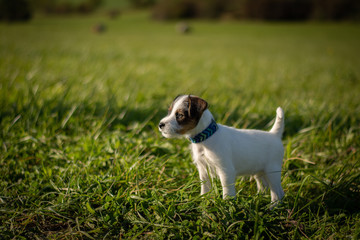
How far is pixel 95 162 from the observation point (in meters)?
2.75

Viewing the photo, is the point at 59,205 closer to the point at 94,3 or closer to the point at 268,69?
the point at 268,69

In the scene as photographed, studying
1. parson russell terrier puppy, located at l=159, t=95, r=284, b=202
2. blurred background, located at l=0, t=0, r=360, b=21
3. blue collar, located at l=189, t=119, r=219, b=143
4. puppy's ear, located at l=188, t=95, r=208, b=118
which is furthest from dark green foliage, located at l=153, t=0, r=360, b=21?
puppy's ear, located at l=188, t=95, r=208, b=118

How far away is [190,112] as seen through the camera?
2.01 m

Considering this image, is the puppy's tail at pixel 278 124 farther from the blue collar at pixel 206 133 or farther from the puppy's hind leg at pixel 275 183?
the blue collar at pixel 206 133

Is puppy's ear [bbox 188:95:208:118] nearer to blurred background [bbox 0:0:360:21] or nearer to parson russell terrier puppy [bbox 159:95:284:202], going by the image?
parson russell terrier puppy [bbox 159:95:284:202]

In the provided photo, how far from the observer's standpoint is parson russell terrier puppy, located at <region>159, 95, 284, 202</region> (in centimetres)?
204

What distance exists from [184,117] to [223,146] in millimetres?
428

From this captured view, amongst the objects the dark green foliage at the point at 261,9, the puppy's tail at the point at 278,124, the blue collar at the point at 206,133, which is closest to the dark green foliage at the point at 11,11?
the dark green foliage at the point at 261,9

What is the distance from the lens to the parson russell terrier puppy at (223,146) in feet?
6.68

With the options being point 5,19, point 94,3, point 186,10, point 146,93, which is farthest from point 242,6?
point 146,93

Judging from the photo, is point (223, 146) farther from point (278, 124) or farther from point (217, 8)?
point (217, 8)

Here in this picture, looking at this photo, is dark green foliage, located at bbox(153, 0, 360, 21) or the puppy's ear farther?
dark green foliage, located at bbox(153, 0, 360, 21)

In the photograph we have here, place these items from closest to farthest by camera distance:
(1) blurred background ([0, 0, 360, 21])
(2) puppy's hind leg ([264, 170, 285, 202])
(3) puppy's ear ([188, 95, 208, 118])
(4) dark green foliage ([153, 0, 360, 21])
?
(3) puppy's ear ([188, 95, 208, 118]) < (2) puppy's hind leg ([264, 170, 285, 202]) < (1) blurred background ([0, 0, 360, 21]) < (4) dark green foliage ([153, 0, 360, 21])

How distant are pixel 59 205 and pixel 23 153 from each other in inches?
49.7
